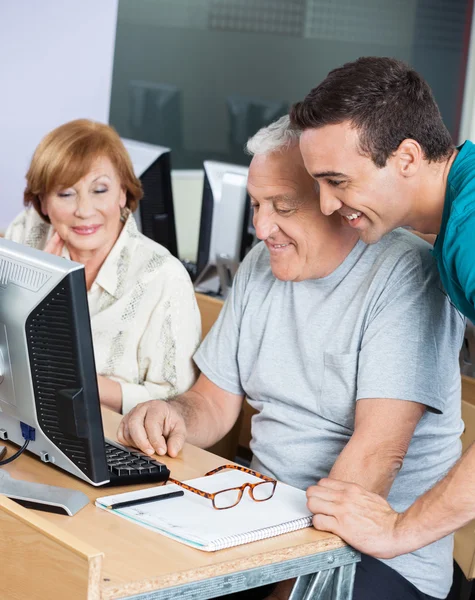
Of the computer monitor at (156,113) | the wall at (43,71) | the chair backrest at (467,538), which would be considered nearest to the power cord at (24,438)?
the chair backrest at (467,538)

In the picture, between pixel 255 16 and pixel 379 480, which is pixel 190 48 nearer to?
Result: pixel 255 16

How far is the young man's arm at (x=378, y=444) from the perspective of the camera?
1489 millimetres

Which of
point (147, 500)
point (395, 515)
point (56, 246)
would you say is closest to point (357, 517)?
point (395, 515)

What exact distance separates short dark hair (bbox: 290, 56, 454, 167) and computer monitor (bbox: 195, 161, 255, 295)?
1373mm

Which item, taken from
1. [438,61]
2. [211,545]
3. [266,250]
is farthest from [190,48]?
[211,545]

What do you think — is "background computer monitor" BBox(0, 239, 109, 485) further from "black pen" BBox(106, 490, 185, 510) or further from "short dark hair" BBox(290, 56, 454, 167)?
"short dark hair" BBox(290, 56, 454, 167)

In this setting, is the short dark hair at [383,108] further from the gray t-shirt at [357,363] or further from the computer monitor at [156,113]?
the computer monitor at [156,113]

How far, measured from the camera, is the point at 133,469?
1.45m

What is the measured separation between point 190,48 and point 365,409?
12.9 feet

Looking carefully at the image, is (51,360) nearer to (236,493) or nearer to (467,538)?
(236,493)

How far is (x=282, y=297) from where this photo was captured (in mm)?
1812

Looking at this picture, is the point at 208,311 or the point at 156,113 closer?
the point at 208,311

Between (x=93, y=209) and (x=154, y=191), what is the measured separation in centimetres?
77

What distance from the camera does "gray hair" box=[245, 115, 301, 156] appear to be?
1.74 meters
